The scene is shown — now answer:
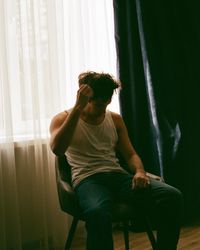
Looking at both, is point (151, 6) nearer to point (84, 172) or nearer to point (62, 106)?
point (62, 106)

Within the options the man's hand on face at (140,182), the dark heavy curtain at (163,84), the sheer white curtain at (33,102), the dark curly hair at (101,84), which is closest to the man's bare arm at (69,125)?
the dark curly hair at (101,84)

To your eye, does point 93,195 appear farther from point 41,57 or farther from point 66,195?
point 41,57

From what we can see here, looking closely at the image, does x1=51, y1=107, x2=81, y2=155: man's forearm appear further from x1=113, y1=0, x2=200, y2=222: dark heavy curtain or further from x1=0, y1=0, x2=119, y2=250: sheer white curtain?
x1=113, y1=0, x2=200, y2=222: dark heavy curtain

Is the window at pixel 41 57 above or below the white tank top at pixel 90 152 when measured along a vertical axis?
above

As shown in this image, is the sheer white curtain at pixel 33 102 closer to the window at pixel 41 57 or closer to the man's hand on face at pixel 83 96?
the window at pixel 41 57

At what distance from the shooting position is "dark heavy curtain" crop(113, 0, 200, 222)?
9.70 ft

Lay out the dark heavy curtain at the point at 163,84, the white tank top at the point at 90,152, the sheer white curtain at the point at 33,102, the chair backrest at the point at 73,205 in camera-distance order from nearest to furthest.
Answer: the chair backrest at the point at 73,205 → the white tank top at the point at 90,152 → the sheer white curtain at the point at 33,102 → the dark heavy curtain at the point at 163,84

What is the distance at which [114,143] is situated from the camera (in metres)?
2.25

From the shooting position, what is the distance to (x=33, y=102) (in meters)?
2.46

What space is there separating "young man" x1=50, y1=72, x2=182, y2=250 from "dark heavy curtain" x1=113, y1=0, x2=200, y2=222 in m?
0.74

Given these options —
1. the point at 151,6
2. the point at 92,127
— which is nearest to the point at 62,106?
the point at 92,127

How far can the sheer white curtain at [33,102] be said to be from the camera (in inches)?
93.3

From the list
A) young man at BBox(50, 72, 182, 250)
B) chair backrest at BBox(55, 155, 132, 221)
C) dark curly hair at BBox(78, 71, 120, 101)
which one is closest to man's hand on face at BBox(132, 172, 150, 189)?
young man at BBox(50, 72, 182, 250)

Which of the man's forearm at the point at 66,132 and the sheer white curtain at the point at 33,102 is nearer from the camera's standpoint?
the man's forearm at the point at 66,132
